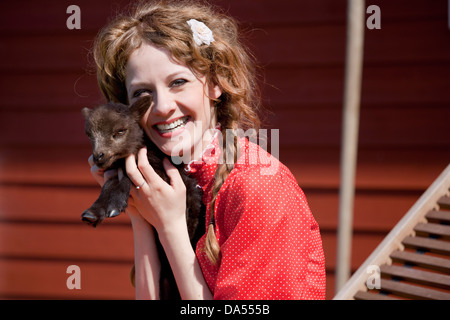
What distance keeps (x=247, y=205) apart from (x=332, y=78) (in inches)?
93.5

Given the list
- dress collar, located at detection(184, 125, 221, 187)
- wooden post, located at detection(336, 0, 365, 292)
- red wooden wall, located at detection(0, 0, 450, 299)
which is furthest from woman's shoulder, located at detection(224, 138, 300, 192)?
red wooden wall, located at detection(0, 0, 450, 299)

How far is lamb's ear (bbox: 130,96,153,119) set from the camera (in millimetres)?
1816

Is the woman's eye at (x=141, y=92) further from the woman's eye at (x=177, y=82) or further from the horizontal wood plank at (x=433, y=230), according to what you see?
the horizontal wood plank at (x=433, y=230)

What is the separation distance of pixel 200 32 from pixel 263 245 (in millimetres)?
826

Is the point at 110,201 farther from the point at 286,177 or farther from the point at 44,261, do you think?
the point at 44,261

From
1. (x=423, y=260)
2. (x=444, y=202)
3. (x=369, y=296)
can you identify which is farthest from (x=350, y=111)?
(x=369, y=296)

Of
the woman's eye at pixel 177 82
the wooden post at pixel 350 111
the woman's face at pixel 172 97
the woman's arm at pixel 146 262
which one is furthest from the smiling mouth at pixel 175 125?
the wooden post at pixel 350 111

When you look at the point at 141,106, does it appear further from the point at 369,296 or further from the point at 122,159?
the point at 369,296

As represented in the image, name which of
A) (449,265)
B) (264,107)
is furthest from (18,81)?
(449,265)

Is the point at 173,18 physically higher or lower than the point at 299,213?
higher

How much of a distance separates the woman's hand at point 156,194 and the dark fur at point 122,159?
0.16 feet

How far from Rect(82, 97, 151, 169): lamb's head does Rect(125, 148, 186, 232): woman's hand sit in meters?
0.05

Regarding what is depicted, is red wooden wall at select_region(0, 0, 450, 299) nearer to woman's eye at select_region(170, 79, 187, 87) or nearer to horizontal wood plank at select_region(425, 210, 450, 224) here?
horizontal wood plank at select_region(425, 210, 450, 224)

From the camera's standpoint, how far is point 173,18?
192 cm
